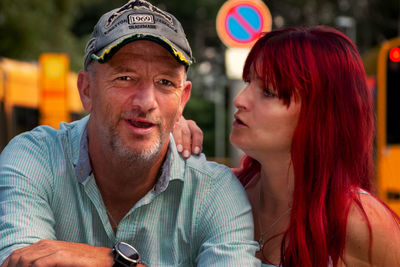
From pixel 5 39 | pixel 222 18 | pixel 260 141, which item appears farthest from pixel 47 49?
pixel 260 141

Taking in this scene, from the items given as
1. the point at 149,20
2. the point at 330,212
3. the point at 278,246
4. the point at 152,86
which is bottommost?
the point at 278,246

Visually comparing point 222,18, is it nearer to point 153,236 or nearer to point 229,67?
point 229,67

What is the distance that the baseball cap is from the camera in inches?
120

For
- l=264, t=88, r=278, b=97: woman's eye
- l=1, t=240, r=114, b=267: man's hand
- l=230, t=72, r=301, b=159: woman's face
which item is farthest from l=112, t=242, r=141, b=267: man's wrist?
l=264, t=88, r=278, b=97: woman's eye

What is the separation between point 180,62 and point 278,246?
117 cm

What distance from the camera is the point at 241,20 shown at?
9.47 metres

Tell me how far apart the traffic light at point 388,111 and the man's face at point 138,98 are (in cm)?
733

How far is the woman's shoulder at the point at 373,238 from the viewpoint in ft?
10.8

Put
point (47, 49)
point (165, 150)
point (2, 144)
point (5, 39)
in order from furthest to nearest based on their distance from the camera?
point (47, 49)
point (5, 39)
point (2, 144)
point (165, 150)

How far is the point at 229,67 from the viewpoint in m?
9.15

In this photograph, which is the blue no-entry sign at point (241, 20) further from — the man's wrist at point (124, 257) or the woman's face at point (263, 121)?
the man's wrist at point (124, 257)

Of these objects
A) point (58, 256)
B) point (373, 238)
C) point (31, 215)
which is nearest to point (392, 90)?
point (373, 238)

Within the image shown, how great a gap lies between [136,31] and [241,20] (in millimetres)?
6581

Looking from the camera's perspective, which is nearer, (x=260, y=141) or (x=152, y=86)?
(x=152, y=86)
